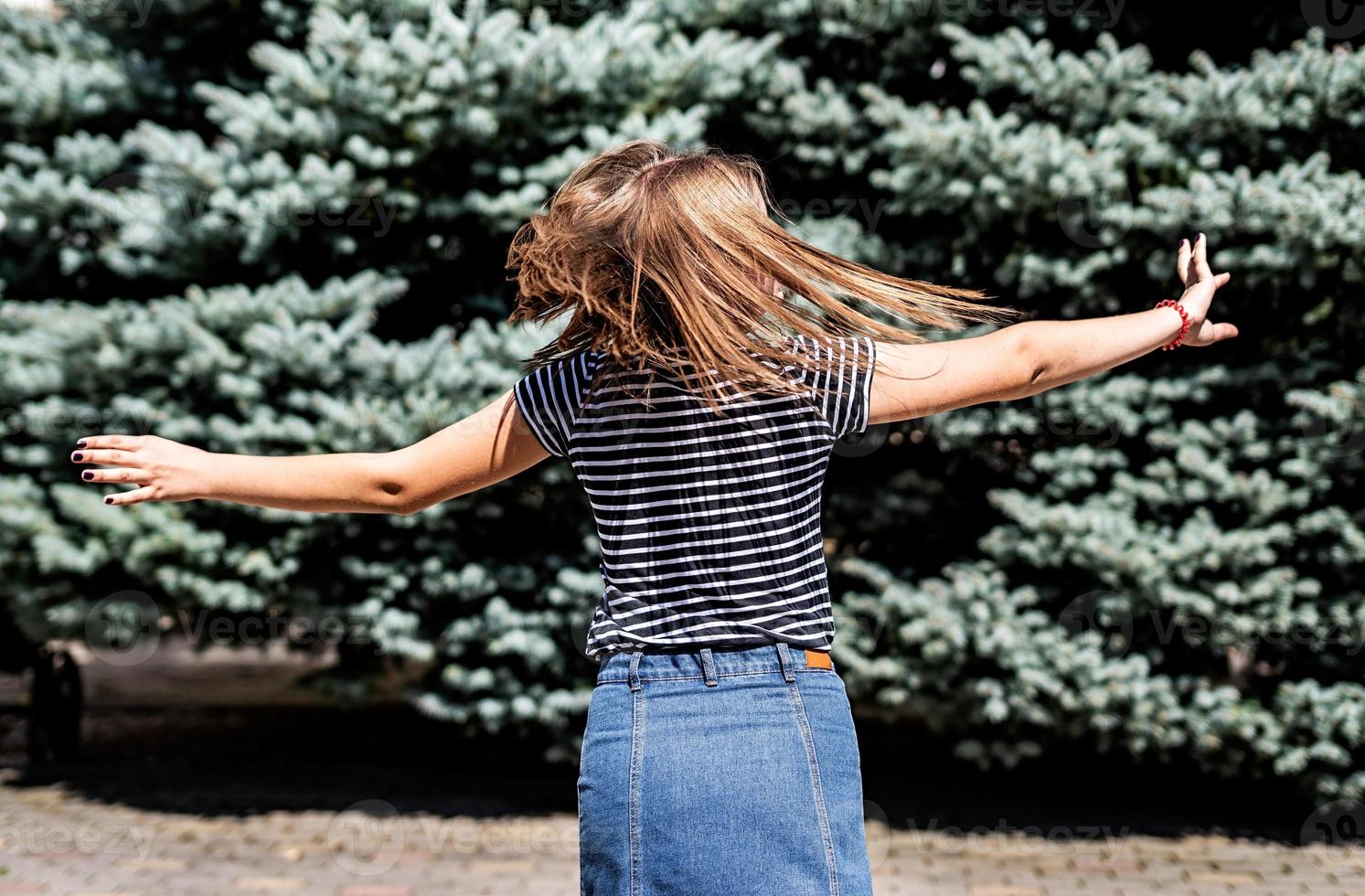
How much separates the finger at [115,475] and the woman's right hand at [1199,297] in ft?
5.69

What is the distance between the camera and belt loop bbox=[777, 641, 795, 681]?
1619mm

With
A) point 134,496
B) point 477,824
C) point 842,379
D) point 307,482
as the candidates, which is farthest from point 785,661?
point 477,824

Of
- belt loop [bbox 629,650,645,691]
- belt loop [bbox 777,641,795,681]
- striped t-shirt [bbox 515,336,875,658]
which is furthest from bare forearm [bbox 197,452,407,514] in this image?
belt loop [bbox 777,641,795,681]

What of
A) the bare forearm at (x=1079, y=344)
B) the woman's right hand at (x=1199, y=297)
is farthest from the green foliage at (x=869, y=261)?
the bare forearm at (x=1079, y=344)

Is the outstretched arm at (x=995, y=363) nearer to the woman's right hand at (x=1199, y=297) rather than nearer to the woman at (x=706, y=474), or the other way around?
the woman at (x=706, y=474)

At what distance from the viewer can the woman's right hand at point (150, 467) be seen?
1639 millimetres

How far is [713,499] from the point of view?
162 centimetres

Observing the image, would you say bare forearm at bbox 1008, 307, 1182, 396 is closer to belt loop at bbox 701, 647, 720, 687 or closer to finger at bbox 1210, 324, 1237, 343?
finger at bbox 1210, 324, 1237, 343

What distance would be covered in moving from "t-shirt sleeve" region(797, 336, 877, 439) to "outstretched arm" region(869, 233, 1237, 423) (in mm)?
20

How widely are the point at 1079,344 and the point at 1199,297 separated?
1.22ft

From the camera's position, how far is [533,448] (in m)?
1.81

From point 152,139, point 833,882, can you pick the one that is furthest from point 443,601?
point 833,882

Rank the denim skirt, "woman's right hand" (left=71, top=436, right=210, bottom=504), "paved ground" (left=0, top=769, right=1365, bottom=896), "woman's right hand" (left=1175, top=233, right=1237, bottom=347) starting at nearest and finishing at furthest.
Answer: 1. the denim skirt
2. "woman's right hand" (left=71, top=436, right=210, bottom=504)
3. "woman's right hand" (left=1175, top=233, right=1237, bottom=347)
4. "paved ground" (left=0, top=769, right=1365, bottom=896)

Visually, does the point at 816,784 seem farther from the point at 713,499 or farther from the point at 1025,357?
the point at 1025,357
